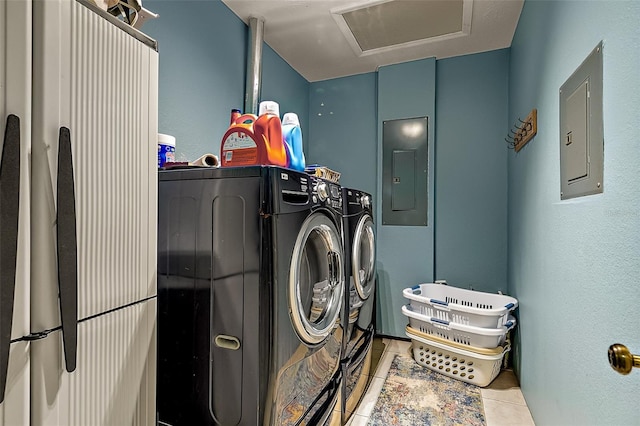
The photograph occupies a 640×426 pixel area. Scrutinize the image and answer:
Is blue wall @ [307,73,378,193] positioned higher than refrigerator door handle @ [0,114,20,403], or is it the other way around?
blue wall @ [307,73,378,193]

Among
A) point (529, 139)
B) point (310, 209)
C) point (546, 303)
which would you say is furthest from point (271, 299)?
point (529, 139)

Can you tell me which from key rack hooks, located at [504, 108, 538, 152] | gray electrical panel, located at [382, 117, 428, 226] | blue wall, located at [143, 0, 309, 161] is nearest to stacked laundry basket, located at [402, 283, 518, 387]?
gray electrical panel, located at [382, 117, 428, 226]

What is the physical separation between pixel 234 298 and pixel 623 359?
99 centimetres

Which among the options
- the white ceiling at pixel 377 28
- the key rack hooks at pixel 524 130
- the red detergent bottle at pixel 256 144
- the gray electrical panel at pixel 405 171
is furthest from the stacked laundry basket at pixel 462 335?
the white ceiling at pixel 377 28

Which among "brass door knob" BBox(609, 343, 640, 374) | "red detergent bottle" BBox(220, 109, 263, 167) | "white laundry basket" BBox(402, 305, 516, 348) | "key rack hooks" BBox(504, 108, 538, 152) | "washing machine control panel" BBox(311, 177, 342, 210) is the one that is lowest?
"white laundry basket" BBox(402, 305, 516, 348)

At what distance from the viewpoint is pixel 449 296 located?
2734mm

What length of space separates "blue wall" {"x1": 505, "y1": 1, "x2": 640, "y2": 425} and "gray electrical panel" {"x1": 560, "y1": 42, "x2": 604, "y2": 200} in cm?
4

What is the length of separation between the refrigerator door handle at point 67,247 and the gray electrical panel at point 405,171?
266cm

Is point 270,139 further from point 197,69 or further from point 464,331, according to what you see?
point 464,331

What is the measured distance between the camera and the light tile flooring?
1817 mm

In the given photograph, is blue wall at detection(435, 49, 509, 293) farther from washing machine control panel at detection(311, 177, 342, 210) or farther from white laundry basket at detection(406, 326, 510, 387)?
washing machine control panel at detection(311, 177, 342, 210)

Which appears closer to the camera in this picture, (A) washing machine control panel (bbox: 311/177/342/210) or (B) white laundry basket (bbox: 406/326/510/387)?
(A) washing machine control panel (bbox: 311/177/342/210)

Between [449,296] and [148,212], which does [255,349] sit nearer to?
[148,212]

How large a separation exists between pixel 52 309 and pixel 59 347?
0.28 ft
